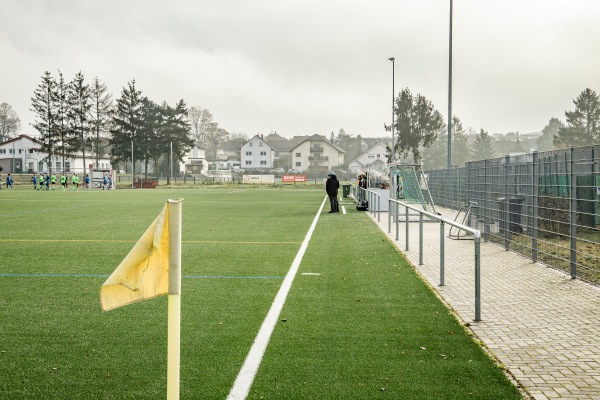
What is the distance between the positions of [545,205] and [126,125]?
8042cm

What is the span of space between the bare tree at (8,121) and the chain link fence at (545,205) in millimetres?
130477

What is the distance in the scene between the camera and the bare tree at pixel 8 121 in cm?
12938

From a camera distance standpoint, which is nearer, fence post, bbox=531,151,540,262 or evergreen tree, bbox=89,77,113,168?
fence post, bbox=531,151,540,262

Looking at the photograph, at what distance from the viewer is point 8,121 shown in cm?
13038

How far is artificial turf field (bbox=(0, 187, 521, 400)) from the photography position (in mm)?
4621

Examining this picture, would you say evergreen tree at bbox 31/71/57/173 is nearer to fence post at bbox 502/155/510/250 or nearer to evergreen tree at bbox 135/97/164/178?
evergreen tree at bbox 135/97/164/178

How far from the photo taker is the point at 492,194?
1523cm

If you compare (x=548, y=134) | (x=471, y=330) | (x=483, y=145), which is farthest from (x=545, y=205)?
(x=548, y=134)

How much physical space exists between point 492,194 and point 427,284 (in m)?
7.03

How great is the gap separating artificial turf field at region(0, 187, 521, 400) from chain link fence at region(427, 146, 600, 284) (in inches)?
109

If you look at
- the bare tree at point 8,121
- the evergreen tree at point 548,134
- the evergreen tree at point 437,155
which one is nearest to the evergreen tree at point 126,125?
the bare tree at point 8,121

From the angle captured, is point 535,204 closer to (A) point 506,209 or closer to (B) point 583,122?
(A) point 506,209

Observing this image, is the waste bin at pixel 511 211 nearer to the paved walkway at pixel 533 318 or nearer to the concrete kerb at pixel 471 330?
the paved walkway at pixel 533 318

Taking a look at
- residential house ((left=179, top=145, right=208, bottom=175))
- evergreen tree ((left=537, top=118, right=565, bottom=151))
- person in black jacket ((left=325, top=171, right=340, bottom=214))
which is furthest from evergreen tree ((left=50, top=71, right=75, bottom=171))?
evergreen tree ((left=537, top=118, right=565, bottom=151))
